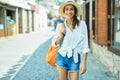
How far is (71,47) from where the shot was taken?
4.18 m

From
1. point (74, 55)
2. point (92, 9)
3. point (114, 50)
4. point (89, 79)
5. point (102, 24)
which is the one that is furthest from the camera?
point (92, 9)

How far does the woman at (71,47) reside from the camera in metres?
4.13

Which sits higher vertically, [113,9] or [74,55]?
[113,9]

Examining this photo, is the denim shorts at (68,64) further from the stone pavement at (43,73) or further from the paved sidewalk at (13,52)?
the paved sidewalk at (13,52)

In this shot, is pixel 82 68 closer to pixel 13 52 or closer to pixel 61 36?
pixel 61 36

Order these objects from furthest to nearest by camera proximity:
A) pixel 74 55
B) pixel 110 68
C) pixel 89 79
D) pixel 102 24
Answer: pixel 102 24 → pixel 110 68 → pixel 89 79 → pixel 74 55

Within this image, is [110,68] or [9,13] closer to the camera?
[110,68]

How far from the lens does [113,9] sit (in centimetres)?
1005

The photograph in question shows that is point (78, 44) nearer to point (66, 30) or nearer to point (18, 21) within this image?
point (66, 30)

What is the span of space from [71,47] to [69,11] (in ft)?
→ 1.57

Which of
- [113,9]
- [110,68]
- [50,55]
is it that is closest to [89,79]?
[110,68]

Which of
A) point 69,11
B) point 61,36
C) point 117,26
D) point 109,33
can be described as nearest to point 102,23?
point 109,33

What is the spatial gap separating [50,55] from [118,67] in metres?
4.29

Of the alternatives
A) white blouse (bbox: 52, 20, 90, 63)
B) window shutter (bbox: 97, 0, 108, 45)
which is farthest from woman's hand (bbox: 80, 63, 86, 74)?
window shutter (bbox: 97, 0, 108, 45)
